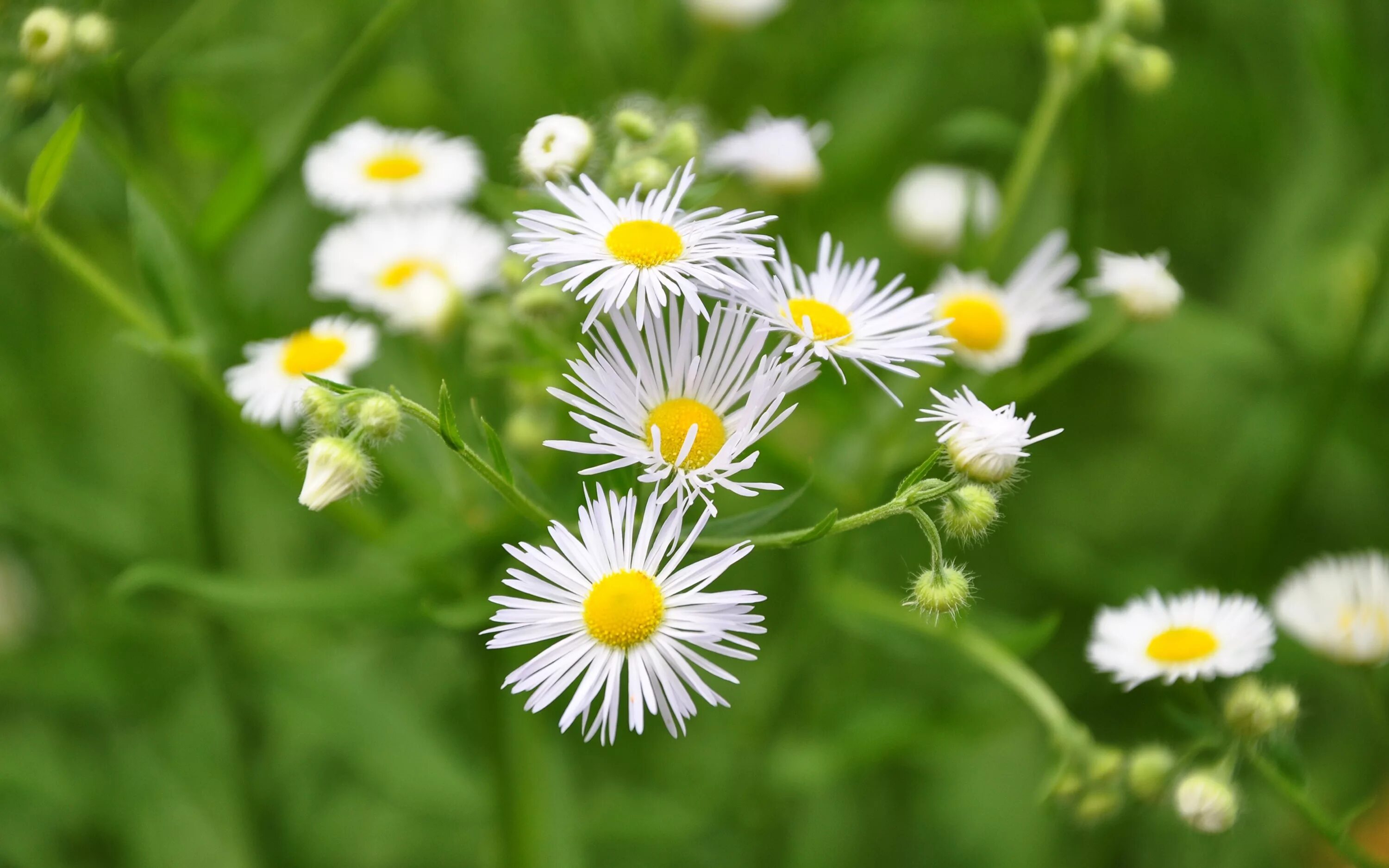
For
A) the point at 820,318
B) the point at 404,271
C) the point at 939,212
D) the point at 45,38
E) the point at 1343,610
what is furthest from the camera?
the point at 939,212

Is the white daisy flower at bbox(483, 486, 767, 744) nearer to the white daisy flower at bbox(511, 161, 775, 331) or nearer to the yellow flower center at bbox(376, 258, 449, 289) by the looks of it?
the white daisy flower at bbox(511, 161, 775, 331)

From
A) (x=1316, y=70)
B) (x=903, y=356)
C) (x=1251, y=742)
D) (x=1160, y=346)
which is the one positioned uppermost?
(x=1316, y=70)

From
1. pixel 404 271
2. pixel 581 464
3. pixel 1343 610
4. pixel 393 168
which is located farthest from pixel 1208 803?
pixel 393 168

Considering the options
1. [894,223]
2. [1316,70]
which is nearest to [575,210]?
[894,223]

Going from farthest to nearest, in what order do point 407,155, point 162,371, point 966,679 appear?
1. point 162,371
2. point 966,679
3. point 407,155

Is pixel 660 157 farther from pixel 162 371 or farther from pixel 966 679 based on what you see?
pixel 162 371

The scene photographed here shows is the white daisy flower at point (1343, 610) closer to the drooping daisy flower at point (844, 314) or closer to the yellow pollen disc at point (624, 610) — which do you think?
the drooping daisy flower at point (844, 314)

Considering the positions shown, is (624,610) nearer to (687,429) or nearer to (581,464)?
(687,429)
